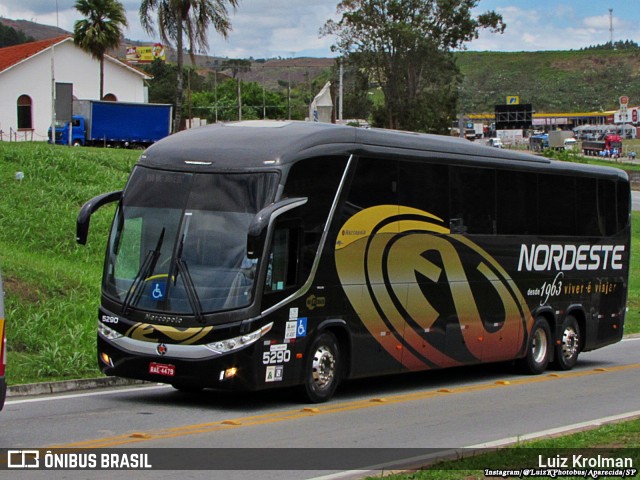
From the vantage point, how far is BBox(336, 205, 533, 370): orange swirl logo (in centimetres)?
1497

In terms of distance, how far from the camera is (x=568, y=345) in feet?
67.5

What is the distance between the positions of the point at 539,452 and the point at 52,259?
16.5 metres

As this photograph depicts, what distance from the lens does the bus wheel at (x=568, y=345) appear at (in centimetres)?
2038

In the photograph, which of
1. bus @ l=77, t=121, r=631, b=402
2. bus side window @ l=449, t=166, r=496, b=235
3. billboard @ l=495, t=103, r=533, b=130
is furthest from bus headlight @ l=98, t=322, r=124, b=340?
billboard @ l=495, t=103, r=533, b=130

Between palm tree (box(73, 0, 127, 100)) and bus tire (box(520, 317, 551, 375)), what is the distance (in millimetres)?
50594

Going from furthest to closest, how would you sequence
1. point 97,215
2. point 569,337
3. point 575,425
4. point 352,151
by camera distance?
1. point 97,215
2. point 569,337
3. point 352,151
4. point 575,425

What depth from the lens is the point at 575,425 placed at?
1252 cm

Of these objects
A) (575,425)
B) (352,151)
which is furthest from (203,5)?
(575,425)

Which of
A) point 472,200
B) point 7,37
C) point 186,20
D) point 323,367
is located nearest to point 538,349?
point 472,200

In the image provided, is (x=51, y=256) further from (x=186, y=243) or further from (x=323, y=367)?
(x=186, y=243)

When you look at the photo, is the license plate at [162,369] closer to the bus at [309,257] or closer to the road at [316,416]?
the bus at [309,257]

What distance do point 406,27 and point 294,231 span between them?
55649 mm

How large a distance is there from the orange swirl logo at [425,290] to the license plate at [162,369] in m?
2.74

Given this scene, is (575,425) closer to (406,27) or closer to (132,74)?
(406,27)
